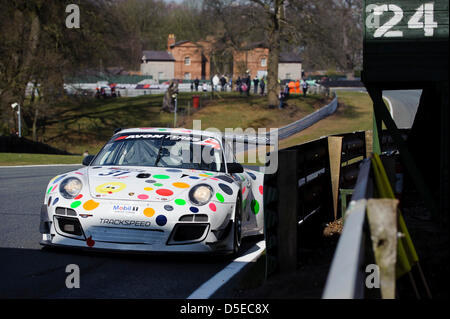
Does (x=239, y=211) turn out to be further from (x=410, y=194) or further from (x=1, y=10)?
(x=1, y=10)

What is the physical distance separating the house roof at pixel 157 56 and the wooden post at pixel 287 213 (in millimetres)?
105298

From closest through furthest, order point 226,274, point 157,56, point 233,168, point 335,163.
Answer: point 226,274 < point 233,168 < point 335,163 < point 157,56

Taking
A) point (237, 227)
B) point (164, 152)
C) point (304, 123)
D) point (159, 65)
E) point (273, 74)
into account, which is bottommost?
point (304, 123)

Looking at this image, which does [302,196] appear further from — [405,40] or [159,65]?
[159,65]

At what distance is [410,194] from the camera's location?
467 inches

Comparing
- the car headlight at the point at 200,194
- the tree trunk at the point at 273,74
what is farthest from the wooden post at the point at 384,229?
the tree trunk at the point at 273,74

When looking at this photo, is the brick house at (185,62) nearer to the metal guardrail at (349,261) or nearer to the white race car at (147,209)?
the white race car at (147,209)

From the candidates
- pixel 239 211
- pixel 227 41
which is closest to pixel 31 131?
pixel 227 41

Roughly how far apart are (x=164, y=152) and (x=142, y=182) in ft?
3.79

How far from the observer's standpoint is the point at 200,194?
7078 millimetres

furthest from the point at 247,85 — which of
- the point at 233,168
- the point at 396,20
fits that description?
the point at 233,168

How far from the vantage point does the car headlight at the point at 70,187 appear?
7085 millimetres

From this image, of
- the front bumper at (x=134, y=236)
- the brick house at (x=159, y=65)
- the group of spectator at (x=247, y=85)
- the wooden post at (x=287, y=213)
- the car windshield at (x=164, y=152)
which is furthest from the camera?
the brick house at (x=159, y=65)
